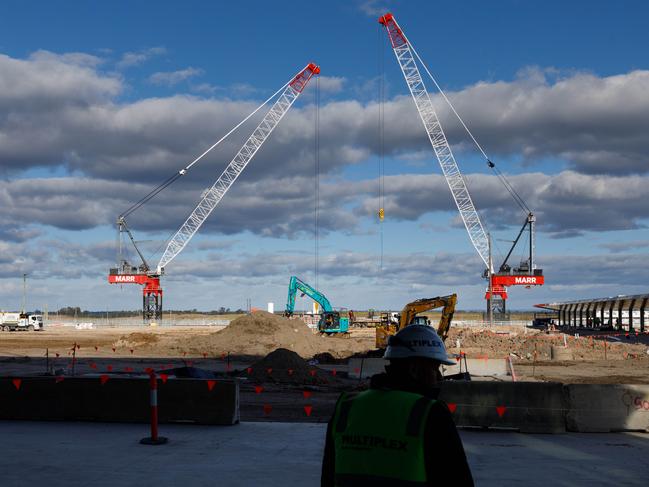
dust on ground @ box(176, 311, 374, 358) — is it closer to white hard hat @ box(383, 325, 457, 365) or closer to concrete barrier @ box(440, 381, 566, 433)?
concrete barrier @ box(440, 381, 566, 433)

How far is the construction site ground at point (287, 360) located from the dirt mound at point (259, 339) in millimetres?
66

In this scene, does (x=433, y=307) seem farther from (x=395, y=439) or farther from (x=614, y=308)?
(x=614, y=308)

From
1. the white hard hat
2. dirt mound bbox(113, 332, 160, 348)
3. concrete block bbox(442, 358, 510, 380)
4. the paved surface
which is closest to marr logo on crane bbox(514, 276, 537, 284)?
dirt mound bbox(113, 332, 160, 348)

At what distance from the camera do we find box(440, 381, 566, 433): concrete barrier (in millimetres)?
12484

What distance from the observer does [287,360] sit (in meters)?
29.1

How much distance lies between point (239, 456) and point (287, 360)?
18.6 meters

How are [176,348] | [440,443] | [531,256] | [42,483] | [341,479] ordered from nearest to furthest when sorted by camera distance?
[440,443] < [341,479] < [42,483] < [176,348] < [531,256]

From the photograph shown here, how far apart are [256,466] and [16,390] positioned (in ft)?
19.2

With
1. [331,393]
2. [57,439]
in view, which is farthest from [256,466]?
[331,393]

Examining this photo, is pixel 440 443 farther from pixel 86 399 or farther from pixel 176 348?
pixel 176 348

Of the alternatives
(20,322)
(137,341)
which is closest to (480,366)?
(137,341)

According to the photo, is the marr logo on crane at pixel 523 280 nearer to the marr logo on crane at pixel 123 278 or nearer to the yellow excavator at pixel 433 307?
the marr logo on crane at pixel 123 278

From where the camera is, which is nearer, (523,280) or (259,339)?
(259,339)

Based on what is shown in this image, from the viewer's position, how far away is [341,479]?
11.2ft
